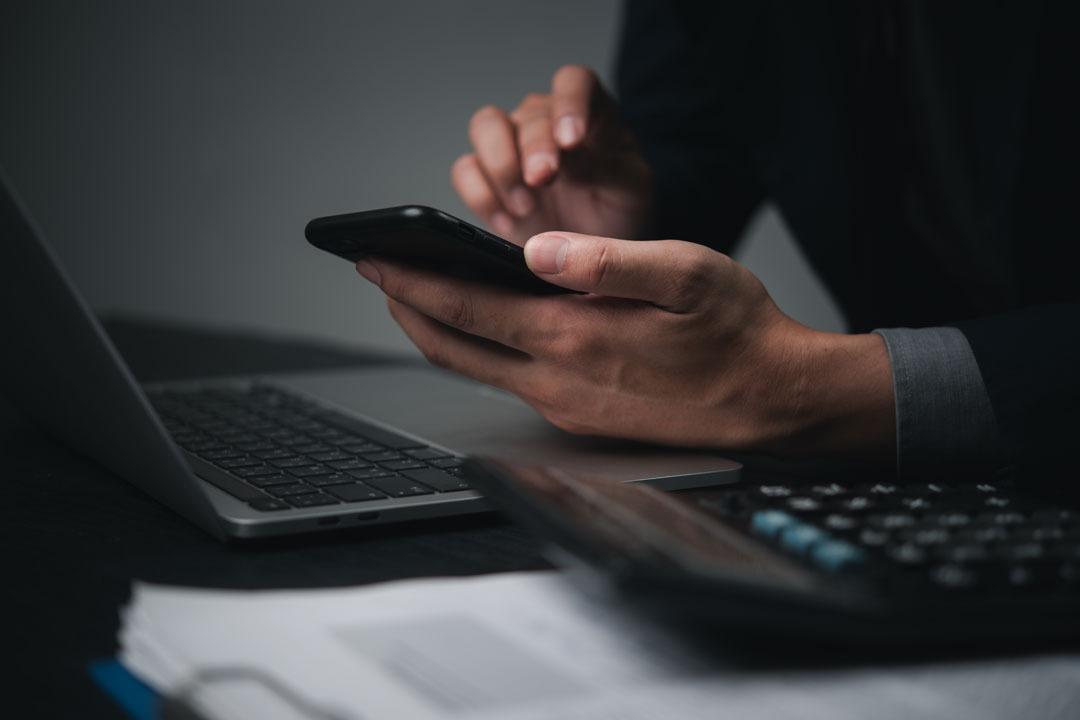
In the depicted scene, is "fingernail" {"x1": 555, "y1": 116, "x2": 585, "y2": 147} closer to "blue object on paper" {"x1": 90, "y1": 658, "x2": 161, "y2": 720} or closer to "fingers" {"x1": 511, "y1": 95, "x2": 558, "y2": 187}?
"fingers" {"x1": 511, "y1": 95, "x2": 558, "y2": 187}

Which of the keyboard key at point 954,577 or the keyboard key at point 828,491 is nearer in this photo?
the keyboard key at point 954,577

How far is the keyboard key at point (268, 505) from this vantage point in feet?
1.71

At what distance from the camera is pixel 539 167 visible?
91cm

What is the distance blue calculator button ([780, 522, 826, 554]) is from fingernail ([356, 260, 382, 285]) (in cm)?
34

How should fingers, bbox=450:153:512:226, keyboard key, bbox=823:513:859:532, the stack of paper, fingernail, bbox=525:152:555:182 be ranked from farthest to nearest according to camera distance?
fingers, bbox=450:153:512:226, fingernail, bbox=525:152:555:182, keyboard key, bbox=823:513:859:532, the stack of paper

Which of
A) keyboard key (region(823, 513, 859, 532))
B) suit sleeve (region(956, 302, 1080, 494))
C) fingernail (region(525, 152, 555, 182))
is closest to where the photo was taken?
keyboard key (region(823, 513, 859, 532))

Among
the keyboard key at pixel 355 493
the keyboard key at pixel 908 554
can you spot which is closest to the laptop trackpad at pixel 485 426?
the keyboard key at pixel 355 493

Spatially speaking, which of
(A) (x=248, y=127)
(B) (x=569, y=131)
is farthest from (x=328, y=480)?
(A) (x=248, y=127)

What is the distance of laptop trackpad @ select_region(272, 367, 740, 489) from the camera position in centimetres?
62

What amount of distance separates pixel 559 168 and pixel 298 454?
47 centimetres

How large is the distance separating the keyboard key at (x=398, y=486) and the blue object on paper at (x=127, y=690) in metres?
0.20

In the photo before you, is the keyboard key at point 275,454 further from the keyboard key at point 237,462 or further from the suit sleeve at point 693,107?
the suit sleeve at point 693,107

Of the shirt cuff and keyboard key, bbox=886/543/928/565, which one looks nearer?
keyboard key, bbox=886/543/928/565

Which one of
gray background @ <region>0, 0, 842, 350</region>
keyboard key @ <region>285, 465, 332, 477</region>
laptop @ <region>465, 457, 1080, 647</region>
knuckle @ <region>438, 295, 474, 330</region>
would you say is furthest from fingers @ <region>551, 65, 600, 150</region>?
gray background @ <region>0, 0, 842, 350</region>
